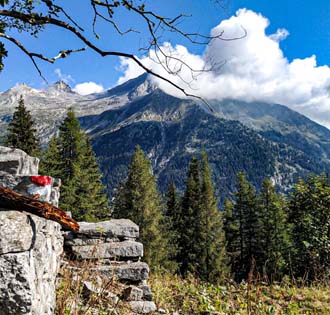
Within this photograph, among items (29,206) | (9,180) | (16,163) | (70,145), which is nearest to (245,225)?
(70,145)

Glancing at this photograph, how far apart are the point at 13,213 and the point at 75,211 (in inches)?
928

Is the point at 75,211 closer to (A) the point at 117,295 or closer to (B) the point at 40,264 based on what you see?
(A) the point at 117,295

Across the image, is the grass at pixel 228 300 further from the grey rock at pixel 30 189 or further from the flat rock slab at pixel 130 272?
the grey rock at pixel 30 189

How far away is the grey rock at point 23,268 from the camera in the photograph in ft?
9.02

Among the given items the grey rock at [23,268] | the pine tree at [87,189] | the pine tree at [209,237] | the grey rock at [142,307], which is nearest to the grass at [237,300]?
the grey rock at [142,307]

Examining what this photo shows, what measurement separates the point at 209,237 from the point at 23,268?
111ft

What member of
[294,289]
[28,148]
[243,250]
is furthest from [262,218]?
[294,289]

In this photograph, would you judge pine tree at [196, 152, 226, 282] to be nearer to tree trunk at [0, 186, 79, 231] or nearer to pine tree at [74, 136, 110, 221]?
pine tree at [74, 136, 110, 221]

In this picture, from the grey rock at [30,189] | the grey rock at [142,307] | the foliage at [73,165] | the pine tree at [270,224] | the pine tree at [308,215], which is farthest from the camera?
the pine tree at [270,224]

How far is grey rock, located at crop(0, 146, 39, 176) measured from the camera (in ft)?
14.9

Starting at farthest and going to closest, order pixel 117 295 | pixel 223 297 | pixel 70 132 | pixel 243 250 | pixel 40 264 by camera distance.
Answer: pixel 243 250 → pixel 70 132 → pixel 223 297 → pixel 117 295 → pixel 40 264

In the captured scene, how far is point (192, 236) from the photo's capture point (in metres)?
35.4

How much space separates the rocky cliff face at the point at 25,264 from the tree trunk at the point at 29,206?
0.08 metres

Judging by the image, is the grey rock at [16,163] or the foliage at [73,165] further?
the foliage at [73,165]
